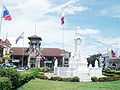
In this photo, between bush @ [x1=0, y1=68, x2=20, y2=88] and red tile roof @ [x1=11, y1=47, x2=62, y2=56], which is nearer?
bush @ [x1=0, y1=68, x2=20, y2=88]

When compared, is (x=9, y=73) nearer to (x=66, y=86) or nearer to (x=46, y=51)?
(x=66, y=86)

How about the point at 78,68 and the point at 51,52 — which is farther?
the point at 51,52

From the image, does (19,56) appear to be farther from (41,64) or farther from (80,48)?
(80,48)

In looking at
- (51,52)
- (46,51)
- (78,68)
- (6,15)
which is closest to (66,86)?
(6,15)

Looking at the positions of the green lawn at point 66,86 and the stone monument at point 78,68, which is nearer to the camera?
the green lawn at point 66,86

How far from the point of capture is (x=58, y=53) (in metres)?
98.9

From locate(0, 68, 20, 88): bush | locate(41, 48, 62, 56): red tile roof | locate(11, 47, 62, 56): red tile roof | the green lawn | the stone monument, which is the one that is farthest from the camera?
locate(41, 48, 62, 56): red tile roof

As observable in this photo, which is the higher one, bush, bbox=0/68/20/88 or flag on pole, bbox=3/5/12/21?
flag on pole, bbox=3/5/12/21

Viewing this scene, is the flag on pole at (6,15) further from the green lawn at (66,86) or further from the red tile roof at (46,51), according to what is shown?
the red tile roof at (46,51)

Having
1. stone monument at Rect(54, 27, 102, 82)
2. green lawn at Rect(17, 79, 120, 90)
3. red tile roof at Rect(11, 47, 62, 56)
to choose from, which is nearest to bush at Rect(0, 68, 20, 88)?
green lawn at Rect(17, 79, 120, 90)

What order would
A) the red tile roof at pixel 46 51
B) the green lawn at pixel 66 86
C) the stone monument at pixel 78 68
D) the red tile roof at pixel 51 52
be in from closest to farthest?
the green lawn at pixel 66 86 < the stone monument at pixel 78 68 < the red tile roof at pixel 46 51 < the red tile roof at pixel 51 52

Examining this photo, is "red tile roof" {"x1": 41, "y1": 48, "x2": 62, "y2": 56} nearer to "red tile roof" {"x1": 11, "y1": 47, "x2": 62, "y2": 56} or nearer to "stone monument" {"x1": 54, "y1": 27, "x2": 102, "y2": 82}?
"red tile roof" {"x1": 11, "y1": 47, "x2": 62, "y2": 56}

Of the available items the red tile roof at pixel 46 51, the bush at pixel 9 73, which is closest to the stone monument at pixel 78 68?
the bush at pixel 9 73

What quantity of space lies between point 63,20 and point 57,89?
26.6 m
